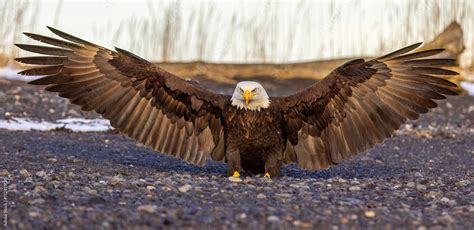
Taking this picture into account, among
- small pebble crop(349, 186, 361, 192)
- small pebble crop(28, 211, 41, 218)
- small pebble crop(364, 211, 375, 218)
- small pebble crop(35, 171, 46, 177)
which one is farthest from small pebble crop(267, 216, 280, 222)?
small pebble crop(35, 171, 46, 177)

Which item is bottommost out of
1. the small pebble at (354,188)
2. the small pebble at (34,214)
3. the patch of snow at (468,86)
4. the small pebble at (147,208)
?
the small pebble at (34,214)

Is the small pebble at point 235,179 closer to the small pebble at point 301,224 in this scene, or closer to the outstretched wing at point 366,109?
the outstretched wing at point 366,109

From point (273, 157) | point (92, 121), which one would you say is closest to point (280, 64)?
point (92, 121)

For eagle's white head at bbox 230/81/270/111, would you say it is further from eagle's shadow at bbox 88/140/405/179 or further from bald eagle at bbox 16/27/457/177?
eagle's shadow at bbox 88/140/405/179

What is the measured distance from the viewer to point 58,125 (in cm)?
1364

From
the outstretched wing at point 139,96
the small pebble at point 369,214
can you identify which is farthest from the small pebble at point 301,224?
the outstretched wing at point 139,96

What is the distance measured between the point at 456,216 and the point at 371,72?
8.17ft

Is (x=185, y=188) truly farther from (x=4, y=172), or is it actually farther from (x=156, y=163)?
(x=156, y=163)

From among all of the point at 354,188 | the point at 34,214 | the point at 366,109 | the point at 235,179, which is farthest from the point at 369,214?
the point at 366,109

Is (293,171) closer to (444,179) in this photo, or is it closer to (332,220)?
(444,179)

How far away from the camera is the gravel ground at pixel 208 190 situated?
19.0 feet

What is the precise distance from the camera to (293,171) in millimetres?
9688

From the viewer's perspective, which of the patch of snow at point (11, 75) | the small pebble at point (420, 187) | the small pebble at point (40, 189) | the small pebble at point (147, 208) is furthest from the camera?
the patch of snow at point (11, 75)

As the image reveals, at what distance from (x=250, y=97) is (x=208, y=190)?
1364mm
